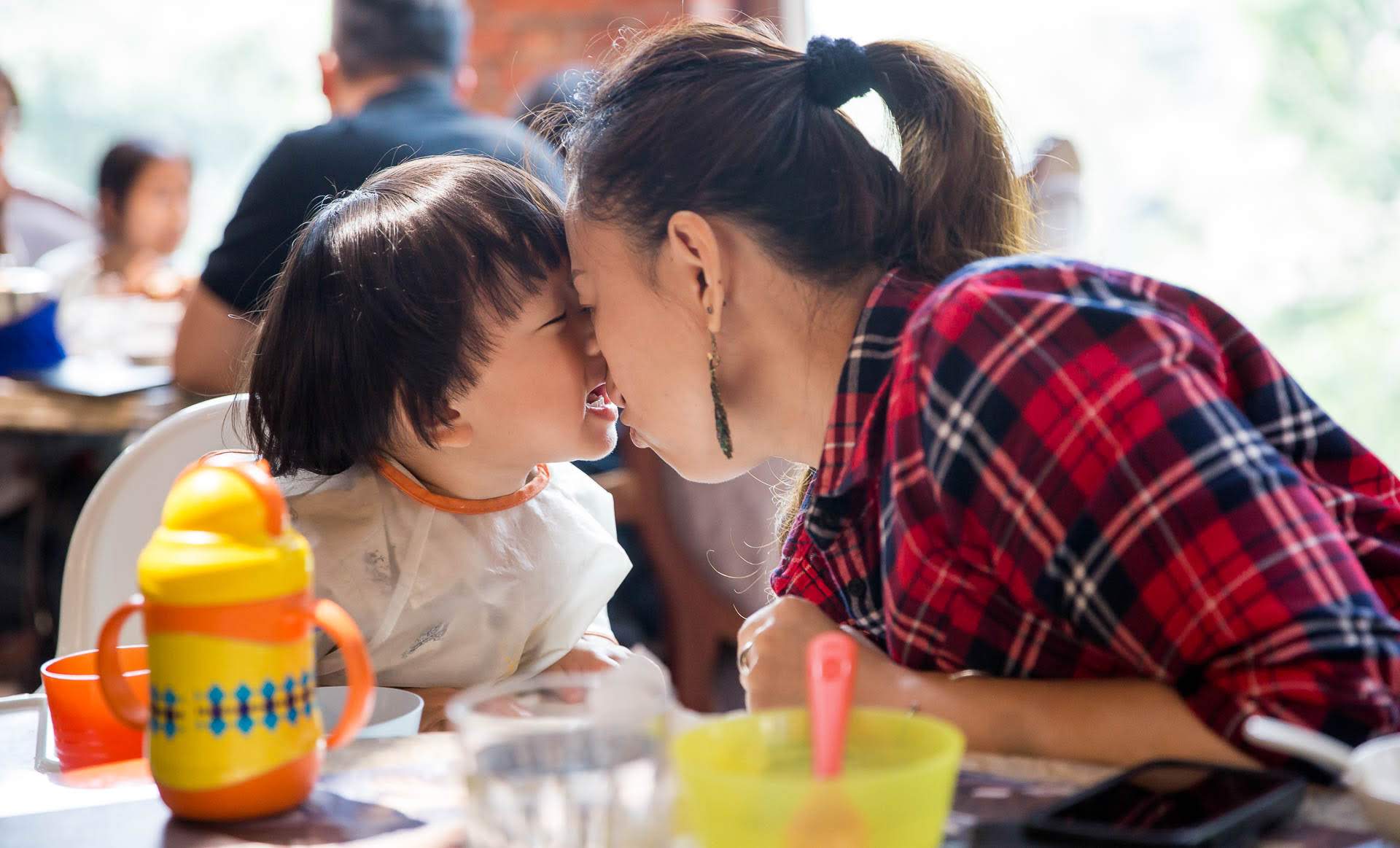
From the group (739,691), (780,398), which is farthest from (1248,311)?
(780,398)

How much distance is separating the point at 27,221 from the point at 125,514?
14.2ft

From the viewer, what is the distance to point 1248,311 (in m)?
3.83

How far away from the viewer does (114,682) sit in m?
0.75

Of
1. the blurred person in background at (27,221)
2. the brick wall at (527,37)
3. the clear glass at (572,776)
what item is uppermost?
the brick wall at (527,37)

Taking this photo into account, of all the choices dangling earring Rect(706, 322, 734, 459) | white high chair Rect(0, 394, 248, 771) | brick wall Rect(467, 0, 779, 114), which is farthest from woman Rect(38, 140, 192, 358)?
dangling earring Rect(706, 322, 734, 459)

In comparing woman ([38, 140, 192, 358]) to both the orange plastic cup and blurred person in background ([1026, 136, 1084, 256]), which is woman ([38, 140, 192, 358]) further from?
the orange plastic cup

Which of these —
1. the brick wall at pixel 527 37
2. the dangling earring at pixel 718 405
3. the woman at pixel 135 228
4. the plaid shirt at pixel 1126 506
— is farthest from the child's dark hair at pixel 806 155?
the woman at pixel 135 228

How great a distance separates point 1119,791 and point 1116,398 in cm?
23

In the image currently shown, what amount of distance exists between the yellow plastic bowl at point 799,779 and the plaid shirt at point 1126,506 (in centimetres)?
24

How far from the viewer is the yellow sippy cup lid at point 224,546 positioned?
685 millimetres

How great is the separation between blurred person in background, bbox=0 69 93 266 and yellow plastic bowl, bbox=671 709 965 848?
177 inches

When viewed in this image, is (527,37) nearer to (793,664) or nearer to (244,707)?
(793,664)

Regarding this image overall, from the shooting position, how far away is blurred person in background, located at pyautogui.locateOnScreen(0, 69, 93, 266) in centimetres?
453

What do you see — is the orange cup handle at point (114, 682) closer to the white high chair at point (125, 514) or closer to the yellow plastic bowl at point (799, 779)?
the yellow plastic bowl at point (799, 779)
